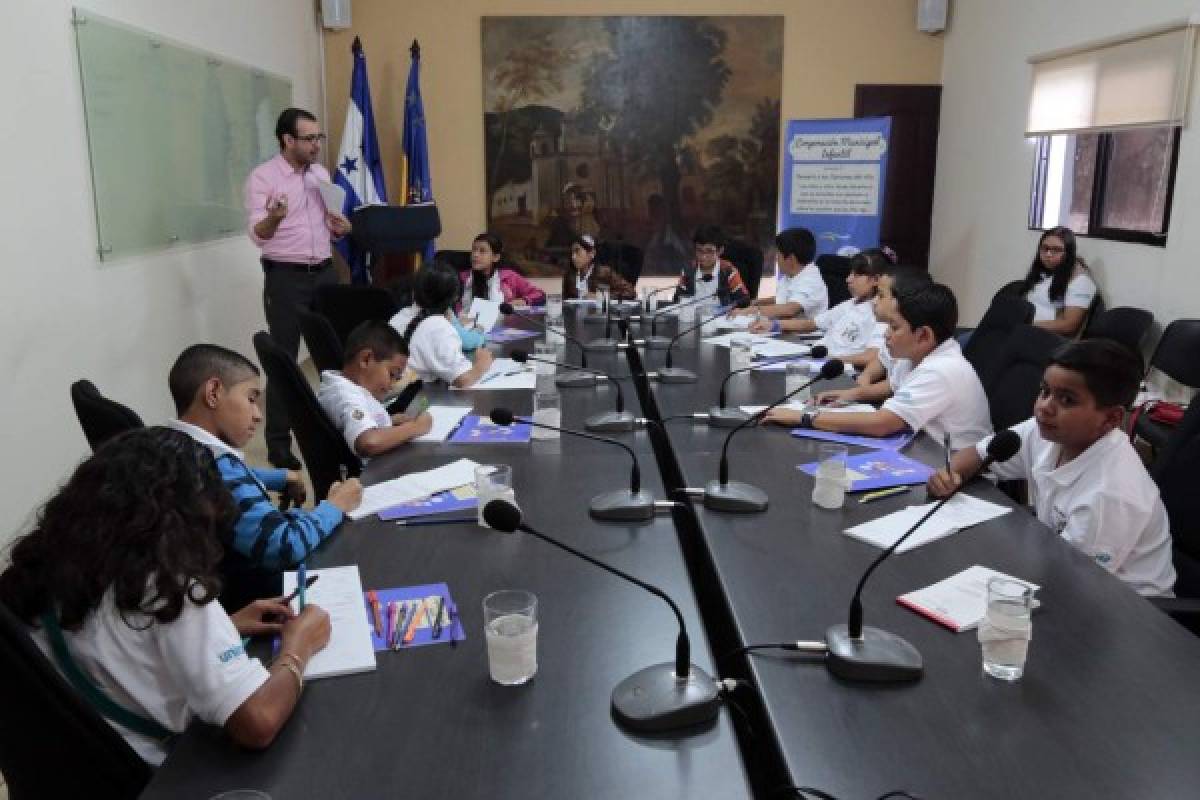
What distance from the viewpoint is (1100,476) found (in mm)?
1876

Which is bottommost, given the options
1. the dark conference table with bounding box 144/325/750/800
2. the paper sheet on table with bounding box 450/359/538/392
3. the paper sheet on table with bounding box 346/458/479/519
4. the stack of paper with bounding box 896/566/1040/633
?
the dark conference table with bounding box 144/325/750/800

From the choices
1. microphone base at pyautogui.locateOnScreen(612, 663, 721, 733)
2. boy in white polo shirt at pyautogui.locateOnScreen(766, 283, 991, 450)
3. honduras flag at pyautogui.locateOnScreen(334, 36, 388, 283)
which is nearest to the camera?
microphone base at pyautogui.locateOnScreen(612, 663, 721, 733)

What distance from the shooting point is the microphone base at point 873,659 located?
1295mm

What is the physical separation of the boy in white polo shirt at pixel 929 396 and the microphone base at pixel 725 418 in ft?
0.29

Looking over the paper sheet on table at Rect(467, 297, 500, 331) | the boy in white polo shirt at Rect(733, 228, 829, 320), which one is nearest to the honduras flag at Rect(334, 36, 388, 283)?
the paper sheet on table at Rect(467, 297, 500, 331)

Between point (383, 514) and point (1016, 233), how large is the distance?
5.22 metres

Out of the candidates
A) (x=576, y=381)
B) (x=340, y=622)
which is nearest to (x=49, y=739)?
(x=340, y=622)

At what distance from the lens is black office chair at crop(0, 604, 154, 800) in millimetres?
1061

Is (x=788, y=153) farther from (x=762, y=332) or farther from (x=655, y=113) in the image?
(x=762, y=332)

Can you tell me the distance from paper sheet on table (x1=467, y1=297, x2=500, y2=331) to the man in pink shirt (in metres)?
0.87

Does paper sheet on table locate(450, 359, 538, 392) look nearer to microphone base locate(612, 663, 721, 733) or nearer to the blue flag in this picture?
microphone base locate(612, 663, 721, 733)

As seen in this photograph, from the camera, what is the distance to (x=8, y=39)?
3.08 metres

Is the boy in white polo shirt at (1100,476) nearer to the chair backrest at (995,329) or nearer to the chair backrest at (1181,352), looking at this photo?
the chair backrest at (995,329)

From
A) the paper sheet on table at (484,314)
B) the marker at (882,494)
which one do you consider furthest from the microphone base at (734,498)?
the paper sheet on table at (484,314)
